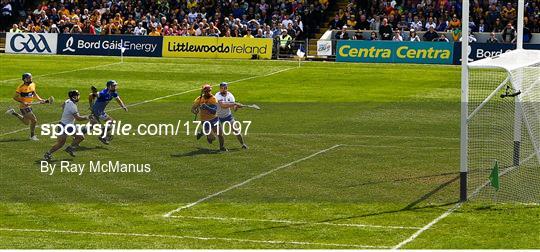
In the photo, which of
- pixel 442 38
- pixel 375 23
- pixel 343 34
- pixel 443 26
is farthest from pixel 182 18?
pixel 442 38

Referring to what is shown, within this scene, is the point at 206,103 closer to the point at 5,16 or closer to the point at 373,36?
the point at 373,36

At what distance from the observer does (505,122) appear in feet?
98.3

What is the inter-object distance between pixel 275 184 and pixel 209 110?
20.2 feet

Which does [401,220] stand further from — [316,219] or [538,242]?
[538,242]

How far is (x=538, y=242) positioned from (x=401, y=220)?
3.32 metres

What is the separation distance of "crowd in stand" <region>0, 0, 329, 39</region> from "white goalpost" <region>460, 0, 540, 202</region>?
35.3 metres

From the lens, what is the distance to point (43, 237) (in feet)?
69.9

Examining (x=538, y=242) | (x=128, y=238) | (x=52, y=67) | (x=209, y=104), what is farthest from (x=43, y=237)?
(x=52, y=67)

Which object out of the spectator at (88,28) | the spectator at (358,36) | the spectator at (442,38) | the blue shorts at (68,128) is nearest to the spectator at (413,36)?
the spectator at (442,38)

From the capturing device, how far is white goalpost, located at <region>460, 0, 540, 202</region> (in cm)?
2470

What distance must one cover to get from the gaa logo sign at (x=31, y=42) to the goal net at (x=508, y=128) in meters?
41.5

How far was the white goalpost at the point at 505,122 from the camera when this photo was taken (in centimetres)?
2470

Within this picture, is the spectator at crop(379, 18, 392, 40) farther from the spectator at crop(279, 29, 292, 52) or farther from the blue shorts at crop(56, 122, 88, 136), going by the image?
the blue shorts at crop(56, 122, 88, 136)

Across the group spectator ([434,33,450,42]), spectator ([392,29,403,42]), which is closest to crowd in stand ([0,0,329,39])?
spectator ([392,29,403,42])
